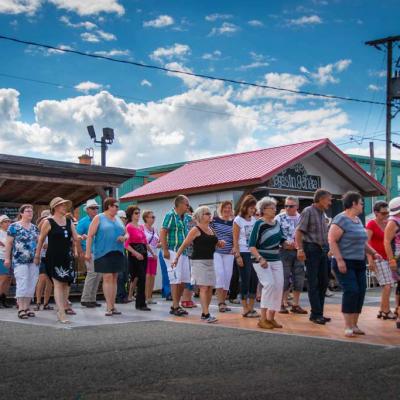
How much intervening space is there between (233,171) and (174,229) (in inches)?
392

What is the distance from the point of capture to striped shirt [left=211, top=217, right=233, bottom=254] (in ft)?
40.0

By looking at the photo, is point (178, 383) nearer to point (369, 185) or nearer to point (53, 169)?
point (53, 169)

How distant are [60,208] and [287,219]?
3946mm

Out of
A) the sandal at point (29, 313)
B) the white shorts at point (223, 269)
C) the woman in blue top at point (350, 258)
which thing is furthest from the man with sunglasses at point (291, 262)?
the sandal at point (29, 313)

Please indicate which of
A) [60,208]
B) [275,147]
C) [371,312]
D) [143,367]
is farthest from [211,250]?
[275,147]

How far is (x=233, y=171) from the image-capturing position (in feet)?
69.9

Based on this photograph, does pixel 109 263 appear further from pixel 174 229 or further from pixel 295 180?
pixel 295 180

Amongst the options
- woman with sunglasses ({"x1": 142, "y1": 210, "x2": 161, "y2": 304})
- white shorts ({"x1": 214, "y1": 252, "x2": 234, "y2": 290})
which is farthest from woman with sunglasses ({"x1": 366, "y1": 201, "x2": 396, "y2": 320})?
woman with sunglasses ({"x1": 142, "y1": 210, "x2": 161, "y2": 304})

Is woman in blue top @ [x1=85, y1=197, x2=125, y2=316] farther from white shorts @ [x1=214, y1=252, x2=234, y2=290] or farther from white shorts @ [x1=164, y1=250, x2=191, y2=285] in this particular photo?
white shorts @ [x1=214, y1=252, x2=234, y2=290]

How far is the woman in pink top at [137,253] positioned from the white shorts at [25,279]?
5.93ft

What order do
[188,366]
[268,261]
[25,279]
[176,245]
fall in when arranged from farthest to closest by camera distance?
[176,245] < [25,279] < [268,261] < [188,366]

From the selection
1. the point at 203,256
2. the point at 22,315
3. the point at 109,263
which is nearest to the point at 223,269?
the point at 203,256

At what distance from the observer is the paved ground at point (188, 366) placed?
5.23 metres

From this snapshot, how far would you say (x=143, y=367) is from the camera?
245 inches
